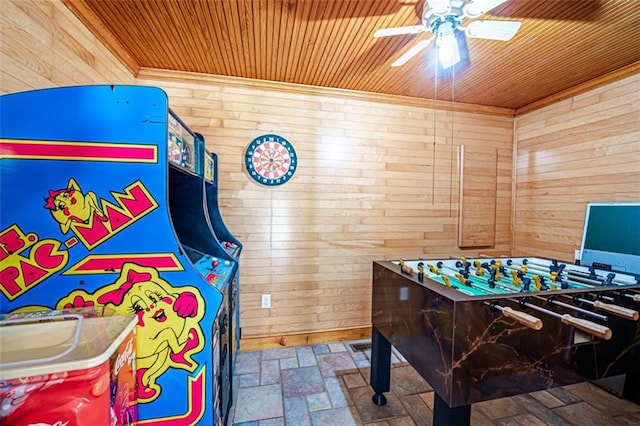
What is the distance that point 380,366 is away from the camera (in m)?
1.86

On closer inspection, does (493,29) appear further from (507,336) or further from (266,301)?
(266,301)

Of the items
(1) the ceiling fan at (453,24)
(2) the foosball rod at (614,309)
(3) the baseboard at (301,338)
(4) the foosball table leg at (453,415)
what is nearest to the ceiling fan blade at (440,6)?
(1) the ceiling fan at (453,24)

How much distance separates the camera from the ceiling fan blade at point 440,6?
4.35 feet

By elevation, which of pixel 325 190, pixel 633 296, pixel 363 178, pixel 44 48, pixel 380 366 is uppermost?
pixel 44 48

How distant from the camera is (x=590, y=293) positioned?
1377mm

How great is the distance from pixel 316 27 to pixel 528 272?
237 cm

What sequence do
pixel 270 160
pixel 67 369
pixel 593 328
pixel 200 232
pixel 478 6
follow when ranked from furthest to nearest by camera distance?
pixel 270 160 < pixel 200 232 < pixel 478 6 < pixel 593 328 < pixel 67 369

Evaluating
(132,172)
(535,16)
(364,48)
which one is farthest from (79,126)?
(535,16)

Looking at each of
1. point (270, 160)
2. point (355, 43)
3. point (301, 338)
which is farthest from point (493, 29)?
point (301, 338)

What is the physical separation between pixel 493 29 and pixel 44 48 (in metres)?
2.43

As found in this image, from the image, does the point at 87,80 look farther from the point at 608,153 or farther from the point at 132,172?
the point at 608,153

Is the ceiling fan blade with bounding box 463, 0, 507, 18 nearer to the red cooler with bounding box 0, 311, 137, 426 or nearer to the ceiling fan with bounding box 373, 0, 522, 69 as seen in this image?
the ceiling fan with bounding box 373, 0, 522, 69

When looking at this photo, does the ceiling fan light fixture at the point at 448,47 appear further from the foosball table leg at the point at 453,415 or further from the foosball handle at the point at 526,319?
the foosball table leg at the point at 453,415

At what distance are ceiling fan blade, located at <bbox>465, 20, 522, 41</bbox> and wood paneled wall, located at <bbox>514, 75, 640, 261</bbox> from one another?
181cm
